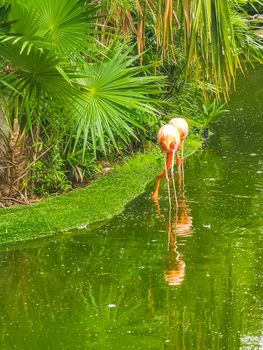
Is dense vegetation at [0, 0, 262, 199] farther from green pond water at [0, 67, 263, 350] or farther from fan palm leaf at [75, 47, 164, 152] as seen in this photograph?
green pond water at [0, 67, 263, 350]

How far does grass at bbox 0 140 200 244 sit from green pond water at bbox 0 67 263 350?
188mm

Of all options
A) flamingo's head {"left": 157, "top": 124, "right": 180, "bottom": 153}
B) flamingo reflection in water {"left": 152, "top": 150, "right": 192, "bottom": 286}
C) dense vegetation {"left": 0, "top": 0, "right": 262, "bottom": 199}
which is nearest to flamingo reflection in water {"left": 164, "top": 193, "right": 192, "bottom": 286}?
flamingo reflection in water {"left": 152, "top": 150, "right": 192, "bottom": 286}

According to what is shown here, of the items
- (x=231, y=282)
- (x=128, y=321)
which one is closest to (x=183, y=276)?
(x=231, y=282)

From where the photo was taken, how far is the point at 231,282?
7.02m

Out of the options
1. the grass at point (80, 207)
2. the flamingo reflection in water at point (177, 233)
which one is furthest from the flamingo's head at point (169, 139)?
the grass at point (80, 207)

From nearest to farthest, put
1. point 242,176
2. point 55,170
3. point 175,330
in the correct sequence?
point 175,330
point 55,170
point 242,176

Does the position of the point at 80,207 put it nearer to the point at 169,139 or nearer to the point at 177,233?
the point at 169,139

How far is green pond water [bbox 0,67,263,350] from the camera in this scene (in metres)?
6.01

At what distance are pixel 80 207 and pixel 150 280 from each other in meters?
2.21

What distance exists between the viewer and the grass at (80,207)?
27.6 ft

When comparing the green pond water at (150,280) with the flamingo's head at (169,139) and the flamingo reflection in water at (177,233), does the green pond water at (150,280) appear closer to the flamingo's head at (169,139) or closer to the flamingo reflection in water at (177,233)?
the flamingo reflection in water at (177,233)

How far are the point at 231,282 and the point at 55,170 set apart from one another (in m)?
3.31

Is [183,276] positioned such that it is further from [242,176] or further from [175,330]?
[242,176]

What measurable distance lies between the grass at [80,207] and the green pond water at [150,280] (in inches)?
7.4
